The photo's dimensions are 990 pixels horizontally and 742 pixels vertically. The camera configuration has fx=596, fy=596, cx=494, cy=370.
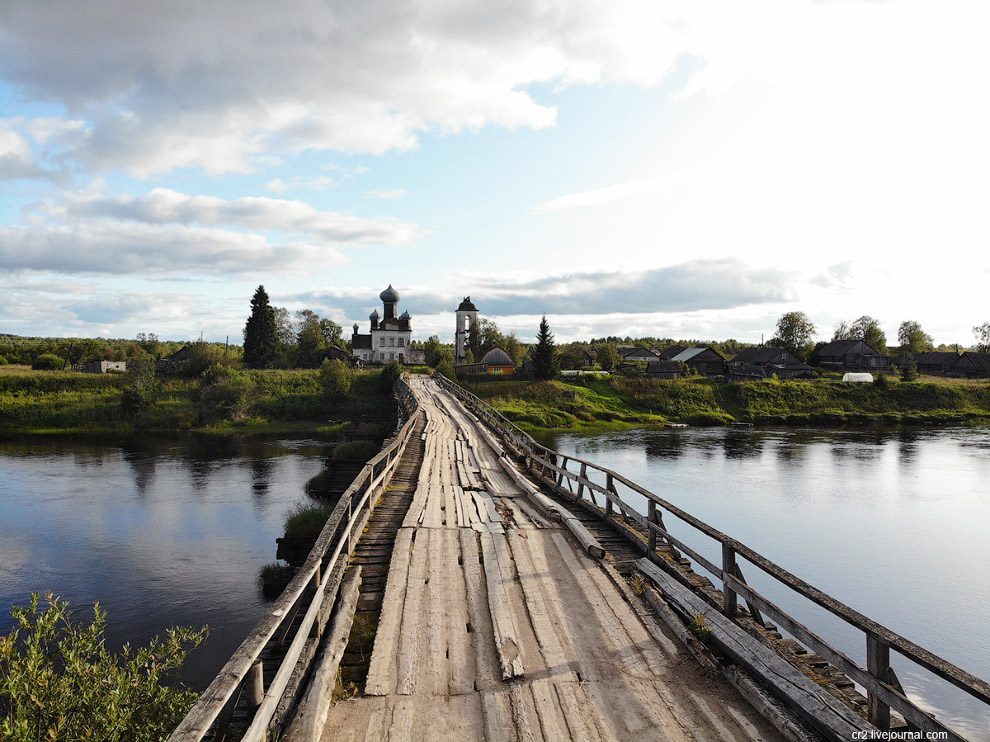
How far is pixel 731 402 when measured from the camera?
199 ft

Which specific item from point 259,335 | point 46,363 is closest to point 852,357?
point 259,335

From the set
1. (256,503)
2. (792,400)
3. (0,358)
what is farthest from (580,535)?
(0,358)

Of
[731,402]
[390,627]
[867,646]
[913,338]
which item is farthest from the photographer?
[913,338]

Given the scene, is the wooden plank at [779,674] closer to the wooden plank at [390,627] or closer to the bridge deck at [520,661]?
the bridge deck at [520,661]

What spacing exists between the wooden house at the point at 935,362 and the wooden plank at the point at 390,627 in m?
87.9

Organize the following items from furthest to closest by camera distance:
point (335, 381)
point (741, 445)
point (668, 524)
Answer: point (335, 381)
point (741, 445)
point (668, 524)

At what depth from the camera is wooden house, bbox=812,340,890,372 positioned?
79250 mm

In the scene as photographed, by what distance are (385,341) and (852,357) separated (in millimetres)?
62941

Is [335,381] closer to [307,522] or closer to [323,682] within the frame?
[307,522]

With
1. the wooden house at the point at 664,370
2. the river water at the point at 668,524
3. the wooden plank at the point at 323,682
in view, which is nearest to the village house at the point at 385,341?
the wooden house at the point at 664,370

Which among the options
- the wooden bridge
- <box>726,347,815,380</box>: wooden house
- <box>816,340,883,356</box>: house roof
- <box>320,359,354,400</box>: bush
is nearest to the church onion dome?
<box>320,359,354,400</box>: bush

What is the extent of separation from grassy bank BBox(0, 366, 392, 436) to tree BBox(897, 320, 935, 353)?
10178cm

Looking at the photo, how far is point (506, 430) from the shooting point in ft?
76.5

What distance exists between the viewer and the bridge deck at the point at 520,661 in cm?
512
